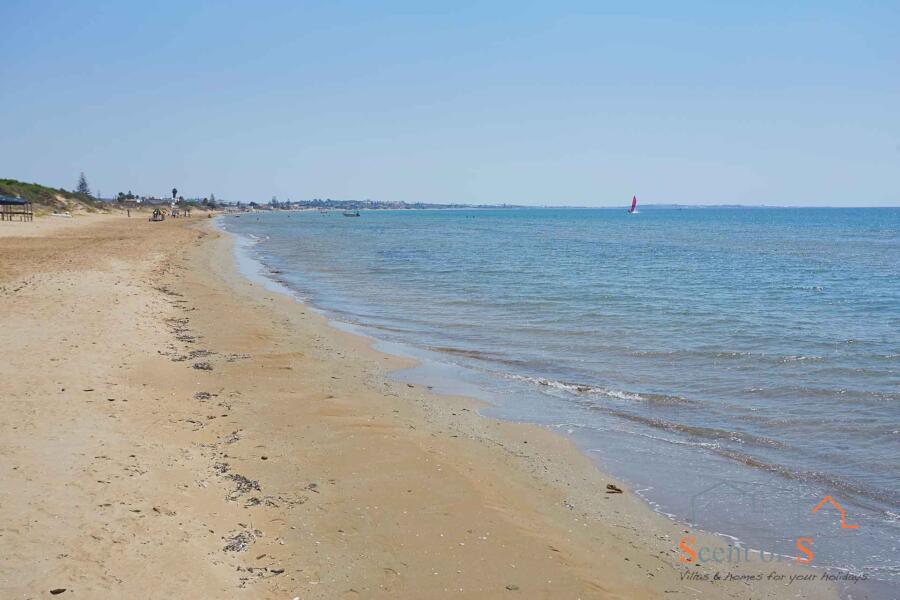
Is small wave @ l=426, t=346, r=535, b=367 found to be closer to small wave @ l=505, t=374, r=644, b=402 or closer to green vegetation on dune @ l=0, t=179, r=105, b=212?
small wave @ l=505, t=374, r=644, b=402

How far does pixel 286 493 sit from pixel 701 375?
9.39 meters

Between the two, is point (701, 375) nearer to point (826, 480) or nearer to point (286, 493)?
point (826, 480)

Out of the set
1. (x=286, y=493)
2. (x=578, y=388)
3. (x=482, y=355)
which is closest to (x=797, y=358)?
(x=578, y=388)

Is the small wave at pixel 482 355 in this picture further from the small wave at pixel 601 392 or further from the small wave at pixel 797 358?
the small wave at pixel 797 358

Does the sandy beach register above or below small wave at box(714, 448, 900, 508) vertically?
above

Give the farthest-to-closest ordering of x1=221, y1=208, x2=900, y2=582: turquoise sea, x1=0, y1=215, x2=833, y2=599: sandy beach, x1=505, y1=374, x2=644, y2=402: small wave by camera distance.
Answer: x1=505, y1=374, x2=644, y2=402: small wave, x1=221, y1=208, x2=900, y2=582: turquoise sea, x1=0, y1=215, x2=833, y2=599: sandy beach

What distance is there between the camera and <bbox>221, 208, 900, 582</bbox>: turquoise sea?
762cm

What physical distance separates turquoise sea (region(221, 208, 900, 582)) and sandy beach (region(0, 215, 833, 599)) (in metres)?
0.99

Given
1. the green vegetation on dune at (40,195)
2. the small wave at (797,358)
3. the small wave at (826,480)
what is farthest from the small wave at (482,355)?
the green vegetation on dune at (40,195)

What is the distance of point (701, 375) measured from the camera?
43.7ft

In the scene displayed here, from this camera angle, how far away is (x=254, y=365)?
12.5 meters

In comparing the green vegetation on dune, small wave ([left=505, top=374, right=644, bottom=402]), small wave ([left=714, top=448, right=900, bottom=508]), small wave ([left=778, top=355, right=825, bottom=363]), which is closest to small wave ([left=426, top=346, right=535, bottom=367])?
small wave ([left=505, top=374, right=644, bottom=402])

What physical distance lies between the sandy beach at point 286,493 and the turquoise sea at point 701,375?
99cm

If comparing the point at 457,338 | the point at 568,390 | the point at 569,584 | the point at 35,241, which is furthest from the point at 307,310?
the point at 35,241
